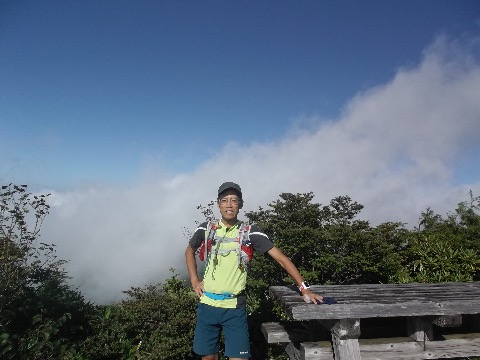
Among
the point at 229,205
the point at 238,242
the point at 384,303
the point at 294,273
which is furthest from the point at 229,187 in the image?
the point at 384,303

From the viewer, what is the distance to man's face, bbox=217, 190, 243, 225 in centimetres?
378

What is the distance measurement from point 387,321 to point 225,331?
2.72 m

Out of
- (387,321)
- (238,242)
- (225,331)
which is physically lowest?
(387,321)

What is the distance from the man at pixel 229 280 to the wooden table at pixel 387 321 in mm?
320

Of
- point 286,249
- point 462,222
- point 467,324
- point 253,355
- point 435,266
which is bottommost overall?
point 253,355

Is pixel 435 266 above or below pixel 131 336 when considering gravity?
above

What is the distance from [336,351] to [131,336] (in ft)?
13.1

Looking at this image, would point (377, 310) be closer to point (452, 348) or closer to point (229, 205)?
point (452, 348)

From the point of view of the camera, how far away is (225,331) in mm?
3635

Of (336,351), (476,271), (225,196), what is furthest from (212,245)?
(476,271)

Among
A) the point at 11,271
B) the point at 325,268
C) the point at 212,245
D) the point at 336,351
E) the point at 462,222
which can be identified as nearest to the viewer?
the point at 336,351

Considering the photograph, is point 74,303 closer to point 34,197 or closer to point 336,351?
point 34,197

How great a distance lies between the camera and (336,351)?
138 inches

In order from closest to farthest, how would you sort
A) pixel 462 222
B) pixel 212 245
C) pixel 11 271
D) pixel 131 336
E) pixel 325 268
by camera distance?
1. pixel 212 245
2. pixel 11 271
3. pixel 131 336
4. pixel 325 268
5. pixel 462 222
